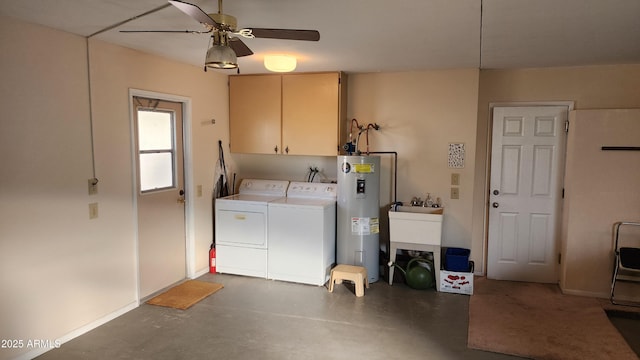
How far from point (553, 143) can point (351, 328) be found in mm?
3039

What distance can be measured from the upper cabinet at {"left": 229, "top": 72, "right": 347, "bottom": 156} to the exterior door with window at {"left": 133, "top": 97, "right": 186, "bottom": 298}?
2.93 feet

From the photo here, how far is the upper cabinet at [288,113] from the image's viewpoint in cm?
475

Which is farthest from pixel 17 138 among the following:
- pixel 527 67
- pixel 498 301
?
pixel 527 67

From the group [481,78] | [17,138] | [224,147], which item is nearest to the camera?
[17,138]

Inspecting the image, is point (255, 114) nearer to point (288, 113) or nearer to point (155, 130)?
point (288, 113)

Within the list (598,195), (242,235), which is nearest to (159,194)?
(242,235)

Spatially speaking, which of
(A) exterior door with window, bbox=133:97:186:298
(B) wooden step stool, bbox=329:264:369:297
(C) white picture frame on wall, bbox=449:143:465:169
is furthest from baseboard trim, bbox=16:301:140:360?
(C) white picture frame on wall, bbox=449:143:465:169

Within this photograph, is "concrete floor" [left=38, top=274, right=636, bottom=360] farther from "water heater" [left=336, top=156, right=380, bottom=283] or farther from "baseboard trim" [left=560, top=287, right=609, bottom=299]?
"baseboard trim" [left=560, top=287, right=609, bottom=299]

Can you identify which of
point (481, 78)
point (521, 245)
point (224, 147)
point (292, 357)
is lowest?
point (292, 357)

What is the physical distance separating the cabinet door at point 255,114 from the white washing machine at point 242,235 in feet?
2.31

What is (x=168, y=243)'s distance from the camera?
4.36 m

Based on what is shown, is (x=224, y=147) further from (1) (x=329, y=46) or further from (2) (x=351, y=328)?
(2) (x=351, y=328)

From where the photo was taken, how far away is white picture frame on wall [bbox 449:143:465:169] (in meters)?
4.65

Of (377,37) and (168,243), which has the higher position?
(377,37)
